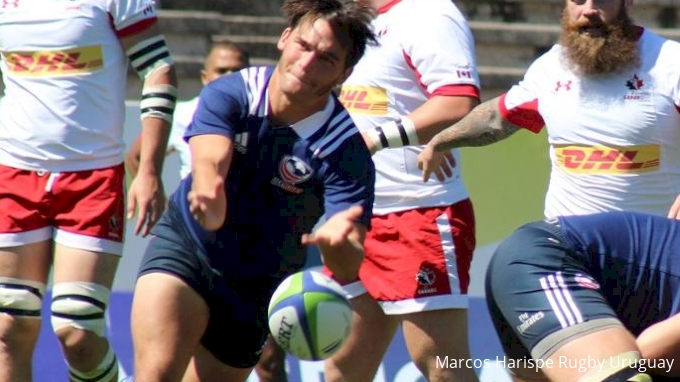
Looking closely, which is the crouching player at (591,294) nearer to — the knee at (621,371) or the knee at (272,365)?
the knee at (621,371)

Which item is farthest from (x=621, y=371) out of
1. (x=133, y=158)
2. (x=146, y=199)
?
(x=133, y=158)

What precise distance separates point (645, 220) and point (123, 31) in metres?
2.56

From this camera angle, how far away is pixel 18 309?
20.9ft

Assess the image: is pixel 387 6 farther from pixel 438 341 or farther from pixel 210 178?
pixel 210 178

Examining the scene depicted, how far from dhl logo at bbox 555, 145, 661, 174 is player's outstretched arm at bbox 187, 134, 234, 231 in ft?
5.06

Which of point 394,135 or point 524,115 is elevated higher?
point 524,115

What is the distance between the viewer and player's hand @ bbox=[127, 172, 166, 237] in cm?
630

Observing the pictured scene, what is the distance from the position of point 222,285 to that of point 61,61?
1.31 meters

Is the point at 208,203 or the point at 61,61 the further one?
the point at 61,61

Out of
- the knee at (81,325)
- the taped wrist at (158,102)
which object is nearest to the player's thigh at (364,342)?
the knee at (81,325)

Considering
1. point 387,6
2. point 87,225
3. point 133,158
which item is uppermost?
point 387,6

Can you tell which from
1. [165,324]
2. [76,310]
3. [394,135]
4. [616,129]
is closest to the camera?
[165,324]


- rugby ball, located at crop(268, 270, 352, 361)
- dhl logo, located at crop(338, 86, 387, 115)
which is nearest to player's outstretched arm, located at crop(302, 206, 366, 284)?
rugby ball, located at crop(268, 270, 352, 361)

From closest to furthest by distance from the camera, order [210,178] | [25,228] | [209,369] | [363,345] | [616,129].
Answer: [210,178] < [209,369] < [616,129] < [25,228] < [363,345]
